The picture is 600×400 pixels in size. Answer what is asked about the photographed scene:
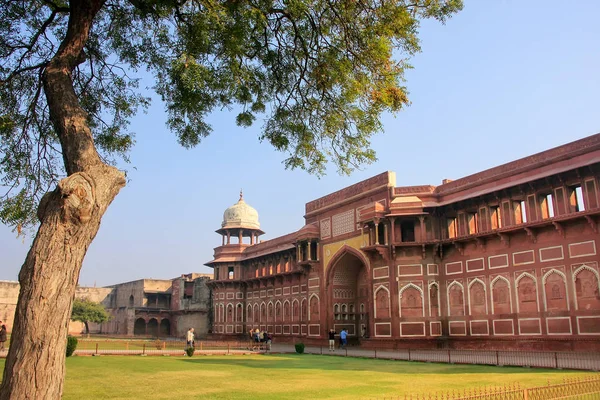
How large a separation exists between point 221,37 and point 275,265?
29.2 metres

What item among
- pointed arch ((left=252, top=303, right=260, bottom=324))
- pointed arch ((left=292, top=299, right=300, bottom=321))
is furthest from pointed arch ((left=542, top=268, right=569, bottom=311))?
pointed arch ((left=252, top=303, right=260, bottom=324))

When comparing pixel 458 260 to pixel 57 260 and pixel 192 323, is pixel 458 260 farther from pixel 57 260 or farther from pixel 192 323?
pixel 192 323

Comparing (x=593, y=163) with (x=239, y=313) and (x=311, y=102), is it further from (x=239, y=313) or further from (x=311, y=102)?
(x=239, y=313)

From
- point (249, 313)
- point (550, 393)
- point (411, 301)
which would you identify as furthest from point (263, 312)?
point (550, 393)

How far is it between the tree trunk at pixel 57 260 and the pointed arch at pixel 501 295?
61.8 ft

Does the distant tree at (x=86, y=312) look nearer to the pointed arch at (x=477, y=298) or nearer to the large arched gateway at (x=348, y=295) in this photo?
the large arched gateway at (x=348, y=295)

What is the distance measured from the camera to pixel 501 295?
21.6 metres

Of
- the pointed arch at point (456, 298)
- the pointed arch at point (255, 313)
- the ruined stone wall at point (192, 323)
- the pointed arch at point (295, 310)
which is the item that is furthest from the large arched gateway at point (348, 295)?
the ruined stone wall at point (192, 323)

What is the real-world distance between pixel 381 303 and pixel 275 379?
13.2 metres

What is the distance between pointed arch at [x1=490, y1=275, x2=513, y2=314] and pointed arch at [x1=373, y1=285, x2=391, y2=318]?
15.8 feet

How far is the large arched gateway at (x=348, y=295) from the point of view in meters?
29.3

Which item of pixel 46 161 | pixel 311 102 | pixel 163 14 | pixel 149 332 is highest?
pixel 163 14

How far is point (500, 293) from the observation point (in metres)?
21.7

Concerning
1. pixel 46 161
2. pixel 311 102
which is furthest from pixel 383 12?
pixel 46 161
